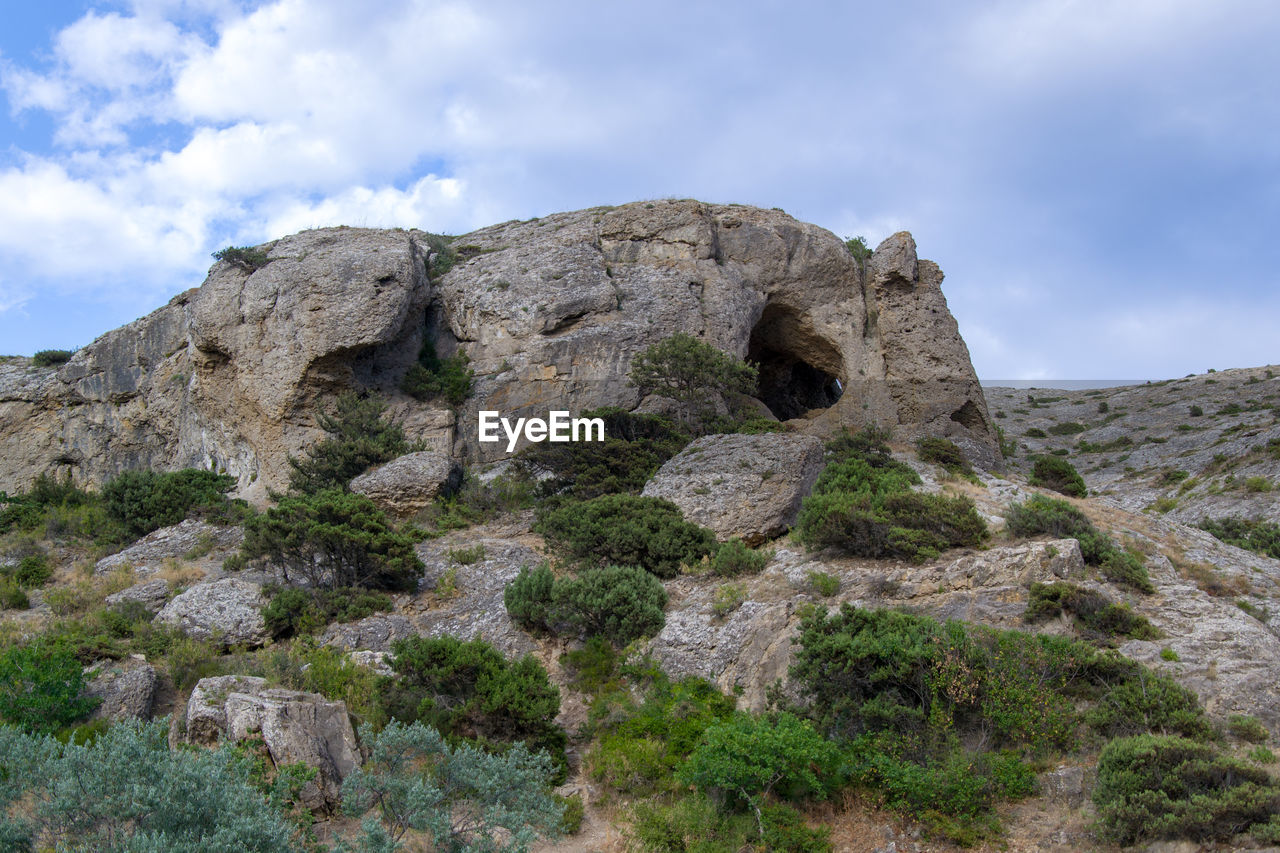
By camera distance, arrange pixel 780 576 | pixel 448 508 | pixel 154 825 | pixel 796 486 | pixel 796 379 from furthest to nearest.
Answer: pixel 796 379 → pixel 448 508 → pixel 796 486 → pixel 780 576 → pixel 154 825

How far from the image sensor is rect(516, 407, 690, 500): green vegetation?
Result: 20.6 m

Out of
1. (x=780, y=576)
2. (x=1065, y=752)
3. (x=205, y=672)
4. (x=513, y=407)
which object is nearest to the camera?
(x=1065, y=752)

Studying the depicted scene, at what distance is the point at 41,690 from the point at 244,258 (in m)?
17.9

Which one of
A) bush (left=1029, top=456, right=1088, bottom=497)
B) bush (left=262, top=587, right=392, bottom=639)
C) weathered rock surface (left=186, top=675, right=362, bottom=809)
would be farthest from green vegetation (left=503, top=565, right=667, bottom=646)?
bush (left=1029, top=456, right=1088, bottom=497)

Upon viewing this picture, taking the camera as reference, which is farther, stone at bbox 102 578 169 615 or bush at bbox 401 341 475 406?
bush at bbox 401 341 475 406

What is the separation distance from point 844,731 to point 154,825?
7148mm

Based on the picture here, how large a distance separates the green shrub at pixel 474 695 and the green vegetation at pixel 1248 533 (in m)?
16.0

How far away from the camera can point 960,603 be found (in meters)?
13.1

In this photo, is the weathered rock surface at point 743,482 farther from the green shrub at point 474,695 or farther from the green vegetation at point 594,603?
the green shrub at point 474,695

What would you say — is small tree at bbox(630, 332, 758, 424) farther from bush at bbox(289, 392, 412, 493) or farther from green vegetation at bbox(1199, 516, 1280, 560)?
green vegetation at bbox(1199, 516, 1280, 560)

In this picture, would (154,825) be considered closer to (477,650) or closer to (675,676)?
(477,650)

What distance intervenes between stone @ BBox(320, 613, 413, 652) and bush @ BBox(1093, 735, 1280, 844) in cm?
1031

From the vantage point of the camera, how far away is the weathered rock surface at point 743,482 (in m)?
17.6

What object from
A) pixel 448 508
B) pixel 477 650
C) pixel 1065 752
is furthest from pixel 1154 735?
pixel 448 508
